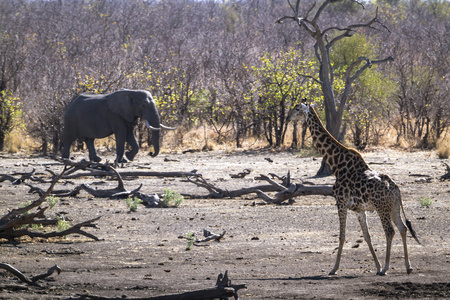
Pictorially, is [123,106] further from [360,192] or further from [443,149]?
[360,192]

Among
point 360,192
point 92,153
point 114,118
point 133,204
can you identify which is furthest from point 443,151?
point 360,192

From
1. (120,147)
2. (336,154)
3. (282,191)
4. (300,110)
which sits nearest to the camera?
(336,154)

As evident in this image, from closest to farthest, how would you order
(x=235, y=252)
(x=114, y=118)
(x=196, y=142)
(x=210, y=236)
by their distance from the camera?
(x=235, y=252)
(x=210, y=236)
(x=114, y=118)
(x=196, y=142)

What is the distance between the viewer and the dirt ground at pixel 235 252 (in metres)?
7.20

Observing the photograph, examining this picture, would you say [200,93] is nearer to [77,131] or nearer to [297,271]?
[77,131]

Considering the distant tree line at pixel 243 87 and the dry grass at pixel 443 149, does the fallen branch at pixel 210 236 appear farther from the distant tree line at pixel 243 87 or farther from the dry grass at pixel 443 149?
the dry grass at pixel 443 149

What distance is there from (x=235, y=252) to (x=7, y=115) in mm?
18959

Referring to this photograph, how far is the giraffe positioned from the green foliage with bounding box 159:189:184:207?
5.15 m

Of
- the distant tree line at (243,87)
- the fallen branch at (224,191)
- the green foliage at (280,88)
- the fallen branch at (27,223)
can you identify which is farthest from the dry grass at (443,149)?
the fallen branch at (27,223)

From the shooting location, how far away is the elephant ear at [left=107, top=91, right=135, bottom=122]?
2305cm

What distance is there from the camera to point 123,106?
2308 centimetres

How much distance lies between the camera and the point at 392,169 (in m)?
20.1

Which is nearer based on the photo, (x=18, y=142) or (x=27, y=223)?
(x=27, y=223)

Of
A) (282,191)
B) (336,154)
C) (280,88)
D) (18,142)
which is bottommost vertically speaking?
(282,191)
